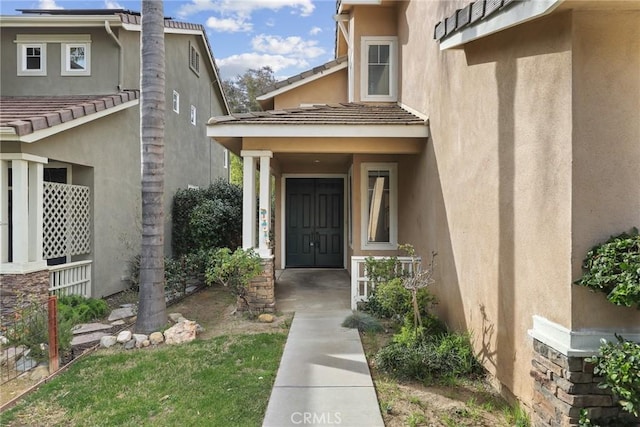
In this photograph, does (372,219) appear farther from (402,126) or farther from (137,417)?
(137,417)

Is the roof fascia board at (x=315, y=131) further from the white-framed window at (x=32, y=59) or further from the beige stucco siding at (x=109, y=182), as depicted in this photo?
the white-framed window at (x=32, y=59)

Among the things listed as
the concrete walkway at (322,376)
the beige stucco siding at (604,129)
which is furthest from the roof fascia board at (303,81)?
the beige stucco siding at (604,129)

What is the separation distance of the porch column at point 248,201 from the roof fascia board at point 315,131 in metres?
0.49

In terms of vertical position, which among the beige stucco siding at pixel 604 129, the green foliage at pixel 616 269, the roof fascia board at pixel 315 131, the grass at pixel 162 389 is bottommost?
the grass at pixel 162 389

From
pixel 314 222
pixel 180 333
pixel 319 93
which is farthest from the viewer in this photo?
pixel 314 222

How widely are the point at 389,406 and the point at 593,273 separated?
85.0 inches

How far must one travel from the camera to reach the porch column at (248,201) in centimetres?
704

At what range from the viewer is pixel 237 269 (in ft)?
21.6

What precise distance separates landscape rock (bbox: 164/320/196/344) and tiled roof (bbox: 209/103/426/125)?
337 cm

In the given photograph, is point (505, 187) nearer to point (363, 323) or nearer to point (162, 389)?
point (363, 323)

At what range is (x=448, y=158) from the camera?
5516mm

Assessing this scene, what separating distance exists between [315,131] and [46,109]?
18.7ft

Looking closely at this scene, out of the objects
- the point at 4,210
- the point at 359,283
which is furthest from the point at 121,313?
the point at 359,283

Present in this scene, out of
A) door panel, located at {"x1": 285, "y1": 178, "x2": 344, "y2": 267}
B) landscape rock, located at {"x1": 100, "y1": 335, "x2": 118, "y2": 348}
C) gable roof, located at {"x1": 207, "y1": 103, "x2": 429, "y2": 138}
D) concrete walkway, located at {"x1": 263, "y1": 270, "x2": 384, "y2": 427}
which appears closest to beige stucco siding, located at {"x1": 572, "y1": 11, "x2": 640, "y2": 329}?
concrete walkway, located at {"x1": 263, "y1": 270, "x2": 384, "y2": 427}
